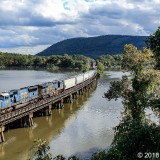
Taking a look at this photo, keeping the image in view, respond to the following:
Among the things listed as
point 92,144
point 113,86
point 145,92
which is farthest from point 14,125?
point 145,92

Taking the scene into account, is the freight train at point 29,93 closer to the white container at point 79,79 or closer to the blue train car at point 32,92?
the blue train car at point 32,92

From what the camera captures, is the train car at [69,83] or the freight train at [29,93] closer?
the freight train at [29,93]

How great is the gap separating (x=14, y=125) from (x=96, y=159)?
36.2 meters

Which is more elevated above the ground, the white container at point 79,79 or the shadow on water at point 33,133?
the white container at point 79,79

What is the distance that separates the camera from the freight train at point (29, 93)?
166 ft

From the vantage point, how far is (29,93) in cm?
5922

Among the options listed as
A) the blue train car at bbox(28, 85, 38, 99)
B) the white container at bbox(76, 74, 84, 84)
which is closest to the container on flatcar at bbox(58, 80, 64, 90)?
the blue train car at bbox(28, 85, 38, 99)

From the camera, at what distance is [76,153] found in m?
37.7

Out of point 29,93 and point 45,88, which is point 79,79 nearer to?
point 45,88

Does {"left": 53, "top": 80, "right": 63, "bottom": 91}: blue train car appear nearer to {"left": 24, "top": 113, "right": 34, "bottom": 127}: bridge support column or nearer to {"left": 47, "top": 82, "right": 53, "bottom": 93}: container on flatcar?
{"left": 47, "top": 82, "right": 53, "bottom": 93}: container on flatcar

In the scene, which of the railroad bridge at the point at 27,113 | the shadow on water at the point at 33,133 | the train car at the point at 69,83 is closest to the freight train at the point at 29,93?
the train car at the point at 69,83

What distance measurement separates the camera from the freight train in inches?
1993

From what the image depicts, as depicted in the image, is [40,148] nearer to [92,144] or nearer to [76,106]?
[92,144]

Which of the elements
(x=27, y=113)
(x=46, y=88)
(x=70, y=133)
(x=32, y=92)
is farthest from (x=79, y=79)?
(x=70, y=133)
